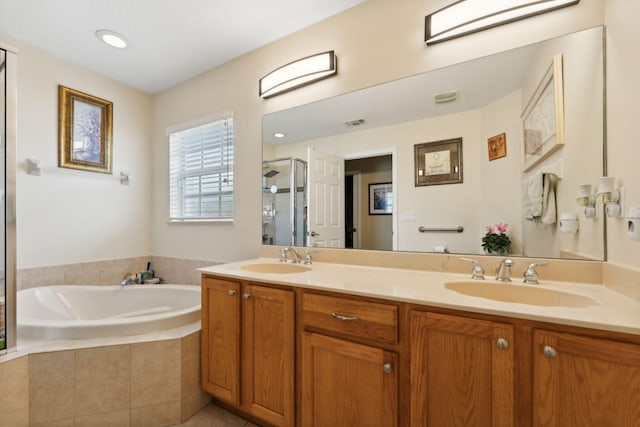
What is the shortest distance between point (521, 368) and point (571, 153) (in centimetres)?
97

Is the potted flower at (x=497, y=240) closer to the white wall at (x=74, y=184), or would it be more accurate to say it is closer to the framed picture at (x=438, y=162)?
the framed picture at (x=438, y=162)

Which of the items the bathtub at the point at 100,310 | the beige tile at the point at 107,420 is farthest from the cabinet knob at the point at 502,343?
the beige tile at the point at 107,420

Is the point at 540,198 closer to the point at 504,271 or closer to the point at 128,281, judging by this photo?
the point at 504,271

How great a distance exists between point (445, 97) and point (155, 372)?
7.28ft

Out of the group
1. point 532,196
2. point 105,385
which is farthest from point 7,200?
point 532,196

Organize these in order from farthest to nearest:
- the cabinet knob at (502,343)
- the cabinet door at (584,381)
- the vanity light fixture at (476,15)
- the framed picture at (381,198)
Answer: the framed picture at (381,198) < the vanity light fixture at (476,15) < the cabinet knob at (502,343) < the cabinet door at (584,381)

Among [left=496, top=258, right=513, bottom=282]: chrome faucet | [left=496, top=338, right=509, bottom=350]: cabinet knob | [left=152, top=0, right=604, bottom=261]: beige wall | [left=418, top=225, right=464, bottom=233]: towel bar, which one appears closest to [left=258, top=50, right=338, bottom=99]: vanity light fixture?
[left=152, top=0, right=604, bottom=261]: beige wall

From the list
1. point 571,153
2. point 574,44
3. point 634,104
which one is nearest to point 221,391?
point 571,153

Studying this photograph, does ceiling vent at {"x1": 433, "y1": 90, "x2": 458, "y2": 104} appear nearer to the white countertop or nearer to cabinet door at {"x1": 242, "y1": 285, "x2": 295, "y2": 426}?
the white countertop

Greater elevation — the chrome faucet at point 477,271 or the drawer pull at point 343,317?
the chrome faucet at point 477,271

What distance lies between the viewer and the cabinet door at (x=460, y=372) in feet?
2.95

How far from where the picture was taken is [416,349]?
3.41ft

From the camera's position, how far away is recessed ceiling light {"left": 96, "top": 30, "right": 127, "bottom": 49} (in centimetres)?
200

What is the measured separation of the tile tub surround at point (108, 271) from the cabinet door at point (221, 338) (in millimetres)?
910
